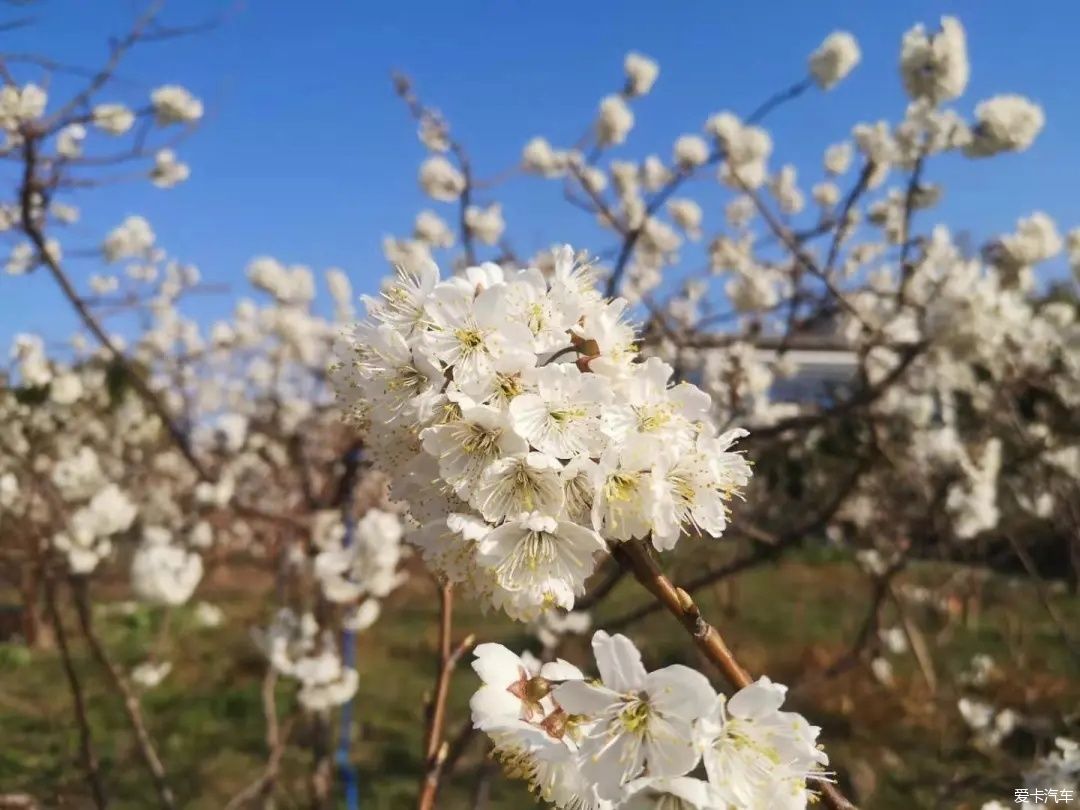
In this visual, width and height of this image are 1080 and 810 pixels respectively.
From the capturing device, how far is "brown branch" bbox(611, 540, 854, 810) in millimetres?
761

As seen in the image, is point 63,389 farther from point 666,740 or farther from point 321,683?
point 666,740

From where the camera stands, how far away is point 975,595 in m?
6.93

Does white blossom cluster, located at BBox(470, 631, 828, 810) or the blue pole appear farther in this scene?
the blue pole

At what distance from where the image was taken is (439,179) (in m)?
4.88

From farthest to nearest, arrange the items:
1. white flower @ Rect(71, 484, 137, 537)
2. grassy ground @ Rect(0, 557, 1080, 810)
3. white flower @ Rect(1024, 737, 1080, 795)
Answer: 1. grassy ground @ Rect(0, 557, 1080, 810)
2. white flower @ Rect(71, 484, 137, 537)
3. white flower @ Rect(1024, 737, 1080, 795)

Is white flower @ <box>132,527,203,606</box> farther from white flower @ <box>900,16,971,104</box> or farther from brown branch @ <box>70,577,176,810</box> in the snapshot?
white flower @ <box>900,16,971,104</box>

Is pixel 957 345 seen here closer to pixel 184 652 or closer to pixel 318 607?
pixel 318 607

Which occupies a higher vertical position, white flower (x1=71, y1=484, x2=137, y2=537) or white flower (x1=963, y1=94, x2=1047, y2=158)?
white flower (x1=963, y1=94, x2=1047, y2=158)

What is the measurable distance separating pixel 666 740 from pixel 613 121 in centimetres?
431

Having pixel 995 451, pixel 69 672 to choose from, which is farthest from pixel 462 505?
pixel 995 451

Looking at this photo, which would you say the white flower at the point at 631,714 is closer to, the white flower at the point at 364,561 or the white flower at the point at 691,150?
the white flower at the point at 364,561

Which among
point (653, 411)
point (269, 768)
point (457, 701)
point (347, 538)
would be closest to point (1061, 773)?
point (653, 411)

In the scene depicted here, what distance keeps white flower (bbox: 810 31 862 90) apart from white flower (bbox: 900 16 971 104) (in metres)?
0.72

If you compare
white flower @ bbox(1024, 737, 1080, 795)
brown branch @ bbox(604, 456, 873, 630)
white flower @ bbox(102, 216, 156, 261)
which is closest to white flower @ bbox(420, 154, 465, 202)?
white flower @ bbox(102, 216, 156, 261)
